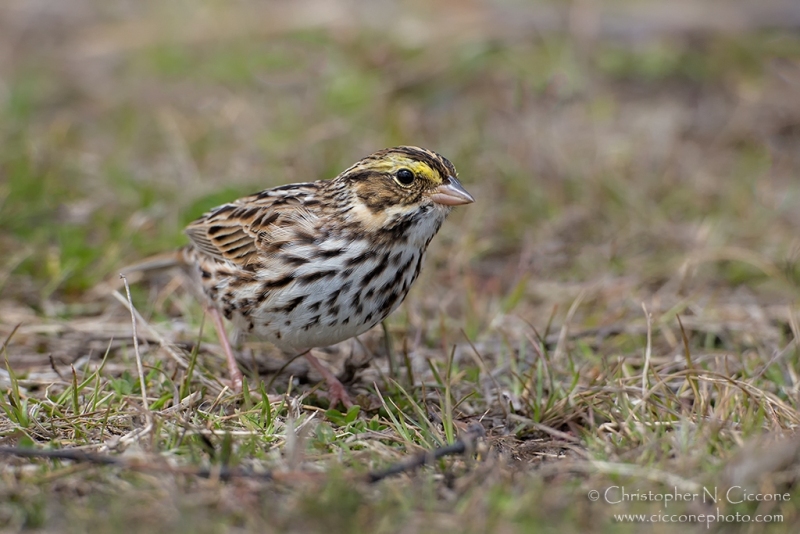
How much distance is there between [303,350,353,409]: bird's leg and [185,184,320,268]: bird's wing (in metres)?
Answer: 0.64

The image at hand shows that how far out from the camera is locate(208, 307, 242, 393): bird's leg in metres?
5.15

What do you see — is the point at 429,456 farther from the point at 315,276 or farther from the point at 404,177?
the point at 404,177

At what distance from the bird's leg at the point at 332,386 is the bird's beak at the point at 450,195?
1110 millimetres

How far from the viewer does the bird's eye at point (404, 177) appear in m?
4.82

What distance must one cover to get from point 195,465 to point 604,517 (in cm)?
154

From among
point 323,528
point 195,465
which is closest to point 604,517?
point 323,528

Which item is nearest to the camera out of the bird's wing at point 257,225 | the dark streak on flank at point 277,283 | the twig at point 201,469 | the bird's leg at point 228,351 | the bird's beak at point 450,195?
the twig at point 201,469

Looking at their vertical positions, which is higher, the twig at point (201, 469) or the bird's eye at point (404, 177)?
the bird's eye at point (404, 177)

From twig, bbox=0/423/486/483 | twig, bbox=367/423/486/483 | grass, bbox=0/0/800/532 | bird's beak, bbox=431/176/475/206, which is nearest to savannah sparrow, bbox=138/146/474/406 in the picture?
bird's beak, bbox=431/176/475/206

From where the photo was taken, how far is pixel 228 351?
5430 mm

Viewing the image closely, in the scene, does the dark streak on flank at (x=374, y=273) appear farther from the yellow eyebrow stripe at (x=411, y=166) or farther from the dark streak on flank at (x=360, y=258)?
the yellow eyebrow stripe at (x=411, y=166)

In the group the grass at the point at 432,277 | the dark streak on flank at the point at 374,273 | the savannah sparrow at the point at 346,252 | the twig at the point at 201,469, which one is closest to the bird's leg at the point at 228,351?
the savannah sparrow at the point at 346,252

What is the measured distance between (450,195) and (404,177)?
9.4 inches

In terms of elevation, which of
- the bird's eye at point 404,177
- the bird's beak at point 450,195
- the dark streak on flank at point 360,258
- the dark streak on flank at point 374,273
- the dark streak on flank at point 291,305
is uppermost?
the bird's eye at point 404,177
